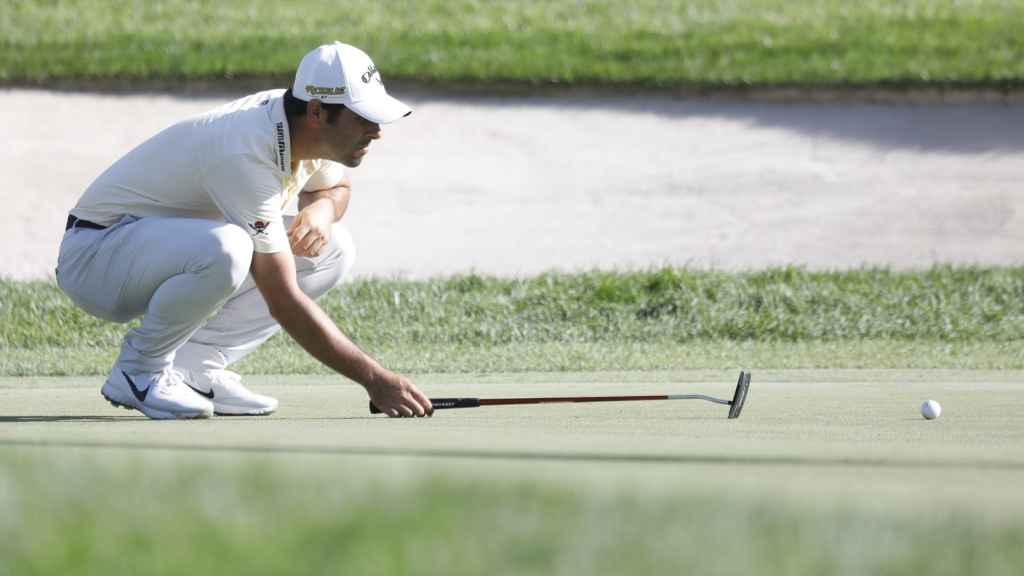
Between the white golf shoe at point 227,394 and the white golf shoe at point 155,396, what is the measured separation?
0.10 meters

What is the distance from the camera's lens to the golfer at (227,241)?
162 inches

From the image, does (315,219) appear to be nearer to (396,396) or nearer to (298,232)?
(298,232)

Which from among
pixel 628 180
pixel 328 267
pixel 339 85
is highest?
pixel 339 85

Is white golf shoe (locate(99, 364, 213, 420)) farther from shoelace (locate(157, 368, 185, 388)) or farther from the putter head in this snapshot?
the putter head

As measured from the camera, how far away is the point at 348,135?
4176 millimetres

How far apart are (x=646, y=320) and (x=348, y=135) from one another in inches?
149

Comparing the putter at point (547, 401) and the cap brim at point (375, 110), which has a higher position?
the cap brim at point (375, 110)

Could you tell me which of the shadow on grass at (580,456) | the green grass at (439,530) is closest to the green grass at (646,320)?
the shadow on grass at (580,456)

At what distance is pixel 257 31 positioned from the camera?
511 inches

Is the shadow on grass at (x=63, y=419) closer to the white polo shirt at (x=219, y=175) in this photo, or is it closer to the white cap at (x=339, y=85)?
the white polo shirt at (x=219, y=175)

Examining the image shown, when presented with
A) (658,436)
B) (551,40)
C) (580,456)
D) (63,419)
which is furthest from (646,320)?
(551,40)

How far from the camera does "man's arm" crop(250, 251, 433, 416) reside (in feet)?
12.9

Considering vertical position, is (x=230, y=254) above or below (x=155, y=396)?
above

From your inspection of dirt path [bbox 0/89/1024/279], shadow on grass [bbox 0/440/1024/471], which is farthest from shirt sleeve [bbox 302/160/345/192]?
dirt path [bbox 0/89/1024/279]
